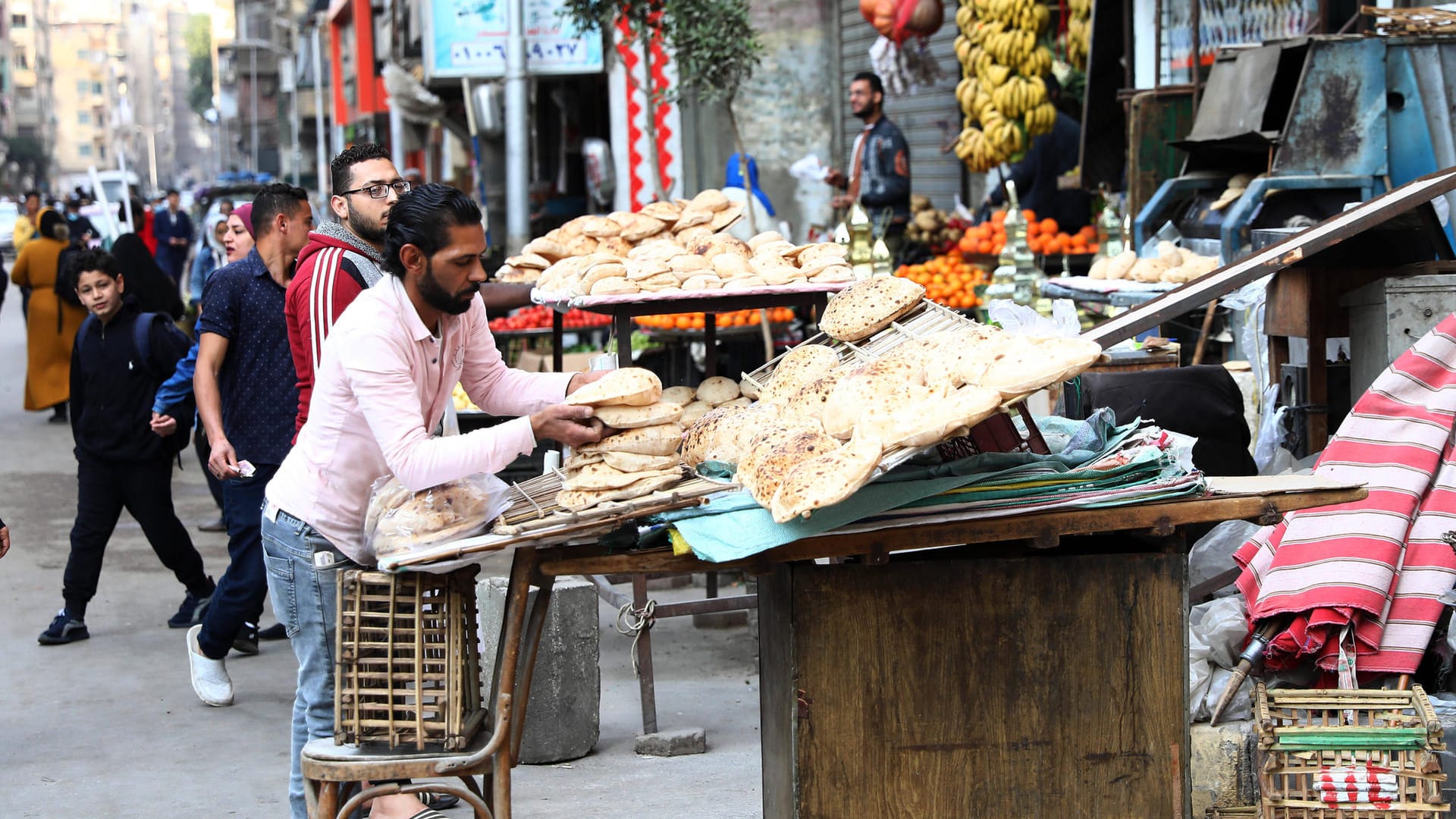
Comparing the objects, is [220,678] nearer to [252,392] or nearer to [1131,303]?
[252,392]

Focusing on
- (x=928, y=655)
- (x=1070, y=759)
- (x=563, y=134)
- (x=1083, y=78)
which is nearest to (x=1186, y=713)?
(x=1070, y=759)

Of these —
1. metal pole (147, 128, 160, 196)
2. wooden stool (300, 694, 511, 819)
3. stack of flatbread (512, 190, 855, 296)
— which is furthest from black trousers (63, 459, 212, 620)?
metal pole (147, 128, 160, 196)

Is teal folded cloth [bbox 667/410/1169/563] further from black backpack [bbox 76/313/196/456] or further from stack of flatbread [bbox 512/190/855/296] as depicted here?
black backpack [bbox 76/313/196/456]

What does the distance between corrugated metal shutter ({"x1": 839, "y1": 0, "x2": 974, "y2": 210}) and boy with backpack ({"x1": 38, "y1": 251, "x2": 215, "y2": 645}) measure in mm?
7852

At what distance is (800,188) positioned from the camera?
1550 cm

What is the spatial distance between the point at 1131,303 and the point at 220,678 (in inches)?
155

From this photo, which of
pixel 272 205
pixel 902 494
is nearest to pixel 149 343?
pixel 272 205

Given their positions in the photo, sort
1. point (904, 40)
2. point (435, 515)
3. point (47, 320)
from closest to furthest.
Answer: point (435, 515) < point (47, 320) < point (904, 40)

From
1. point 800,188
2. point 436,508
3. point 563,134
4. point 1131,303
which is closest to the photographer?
point 436,508

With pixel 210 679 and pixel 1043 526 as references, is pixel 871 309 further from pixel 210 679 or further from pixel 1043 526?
pixel 210 679

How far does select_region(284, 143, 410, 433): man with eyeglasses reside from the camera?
3.68 metres

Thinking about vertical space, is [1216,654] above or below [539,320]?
below

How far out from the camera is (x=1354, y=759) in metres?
3.49

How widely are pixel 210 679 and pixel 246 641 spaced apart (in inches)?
35.7
